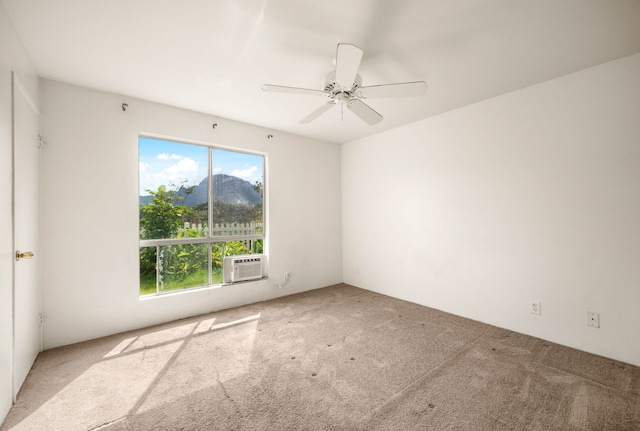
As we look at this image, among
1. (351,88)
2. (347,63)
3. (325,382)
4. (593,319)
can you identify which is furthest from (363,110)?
(593,319)

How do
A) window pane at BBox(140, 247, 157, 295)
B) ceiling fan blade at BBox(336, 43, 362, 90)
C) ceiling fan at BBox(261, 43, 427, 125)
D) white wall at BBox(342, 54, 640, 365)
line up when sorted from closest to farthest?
ceiling fan blade at BBox(336, 43, 362, 90), ceiling fan at BBox(261, 43, 427, 125), white wall at BBox(342, 54, 640, 365), window pane at BBox(140, 247, 157, 295)

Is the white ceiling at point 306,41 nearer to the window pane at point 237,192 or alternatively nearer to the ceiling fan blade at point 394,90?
the ceiling fan blade at point 394,90

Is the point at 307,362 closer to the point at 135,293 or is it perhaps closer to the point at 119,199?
the point at 135,293

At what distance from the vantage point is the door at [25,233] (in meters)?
1.85

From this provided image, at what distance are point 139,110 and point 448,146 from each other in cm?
363

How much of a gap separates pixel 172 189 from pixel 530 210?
13.1 feet

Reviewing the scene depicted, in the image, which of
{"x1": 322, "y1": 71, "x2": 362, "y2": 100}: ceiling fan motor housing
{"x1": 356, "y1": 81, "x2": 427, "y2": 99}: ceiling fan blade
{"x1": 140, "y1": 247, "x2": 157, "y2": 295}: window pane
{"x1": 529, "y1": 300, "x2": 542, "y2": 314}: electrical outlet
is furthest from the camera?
{"x1": 140, "y1": 247, "x2": 157, "y2": 295}: window pane

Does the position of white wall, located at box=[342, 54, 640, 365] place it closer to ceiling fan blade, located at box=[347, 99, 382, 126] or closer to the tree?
ceiling fan blade, located at box=[347, 99, 382, 126]

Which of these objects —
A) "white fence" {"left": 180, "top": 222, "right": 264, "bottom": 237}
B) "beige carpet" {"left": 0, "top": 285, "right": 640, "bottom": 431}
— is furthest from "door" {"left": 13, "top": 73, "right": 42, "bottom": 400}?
"white fence" {"left": 180, "top": 222, "right": 264, "bottom": 237}

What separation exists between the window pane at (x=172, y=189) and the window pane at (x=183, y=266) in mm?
175

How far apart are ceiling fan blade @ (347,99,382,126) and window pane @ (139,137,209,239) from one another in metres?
2.16

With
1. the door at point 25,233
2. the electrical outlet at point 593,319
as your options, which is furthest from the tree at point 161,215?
the electrical outlet at point 593,319

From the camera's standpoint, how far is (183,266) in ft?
11.1

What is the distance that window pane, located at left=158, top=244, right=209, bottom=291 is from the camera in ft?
10.6
